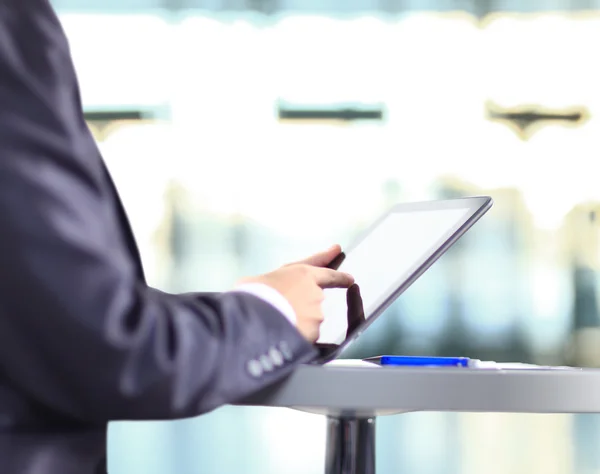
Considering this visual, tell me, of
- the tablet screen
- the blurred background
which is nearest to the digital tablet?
the tablet screen

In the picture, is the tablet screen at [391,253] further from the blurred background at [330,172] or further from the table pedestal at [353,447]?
the blurred background at [330,172]

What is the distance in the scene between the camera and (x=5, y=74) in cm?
51

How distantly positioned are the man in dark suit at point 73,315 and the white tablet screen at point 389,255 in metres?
0.13

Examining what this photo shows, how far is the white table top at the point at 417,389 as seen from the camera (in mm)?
547

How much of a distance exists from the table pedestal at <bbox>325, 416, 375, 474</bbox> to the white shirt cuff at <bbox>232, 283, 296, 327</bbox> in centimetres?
17

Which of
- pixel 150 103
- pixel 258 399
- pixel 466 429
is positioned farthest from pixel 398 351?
pixel 258 399

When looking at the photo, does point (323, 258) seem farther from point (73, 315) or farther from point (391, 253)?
point (73, 315)

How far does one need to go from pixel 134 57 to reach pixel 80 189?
2076 mm

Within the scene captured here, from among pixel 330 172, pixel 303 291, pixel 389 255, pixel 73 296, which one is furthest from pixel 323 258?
pixel 330 172

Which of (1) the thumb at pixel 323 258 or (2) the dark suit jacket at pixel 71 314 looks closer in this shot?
(2) the dark suit jacket at pixel 71 314

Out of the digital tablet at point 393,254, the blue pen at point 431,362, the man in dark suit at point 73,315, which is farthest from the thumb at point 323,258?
the man in dark suit at point 73,315

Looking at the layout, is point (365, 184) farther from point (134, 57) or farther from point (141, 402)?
point (141, 402)

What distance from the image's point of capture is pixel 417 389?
549 millimetres

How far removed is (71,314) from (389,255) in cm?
32
